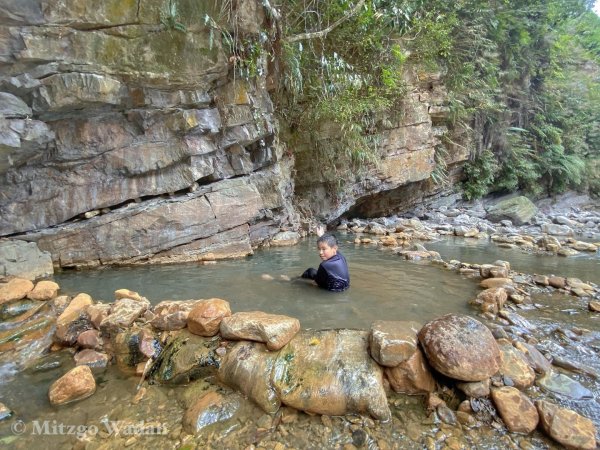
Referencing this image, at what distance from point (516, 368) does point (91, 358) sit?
3.80 metres

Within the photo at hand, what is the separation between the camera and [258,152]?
8117mm

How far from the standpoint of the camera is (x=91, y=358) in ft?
10.1

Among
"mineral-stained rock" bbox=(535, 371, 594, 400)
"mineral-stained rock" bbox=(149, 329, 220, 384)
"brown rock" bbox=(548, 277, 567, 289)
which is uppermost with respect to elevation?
"mineral-stained rock" bbox=(149, 329, 220, 384)

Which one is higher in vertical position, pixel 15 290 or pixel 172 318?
pixel 15 290

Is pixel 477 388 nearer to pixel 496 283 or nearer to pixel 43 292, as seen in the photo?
pixel 496 283

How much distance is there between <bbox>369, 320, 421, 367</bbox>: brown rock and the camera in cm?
264

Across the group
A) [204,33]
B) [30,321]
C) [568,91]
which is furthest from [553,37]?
[30,321]

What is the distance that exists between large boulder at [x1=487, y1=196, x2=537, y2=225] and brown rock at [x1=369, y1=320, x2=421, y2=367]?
11704 mm

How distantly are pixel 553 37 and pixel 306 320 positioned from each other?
1746cm

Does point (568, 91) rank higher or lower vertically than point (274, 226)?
higher

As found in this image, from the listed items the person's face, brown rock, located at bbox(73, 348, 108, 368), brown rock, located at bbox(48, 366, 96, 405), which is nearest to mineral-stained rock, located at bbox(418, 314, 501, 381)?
the person's face

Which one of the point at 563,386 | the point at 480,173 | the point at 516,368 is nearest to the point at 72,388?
the point at 516,368

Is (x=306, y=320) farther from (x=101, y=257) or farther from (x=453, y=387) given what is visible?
(x=101, y=257)

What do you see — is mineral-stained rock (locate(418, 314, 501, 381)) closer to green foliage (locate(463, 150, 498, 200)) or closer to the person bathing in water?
the person bathing in water
